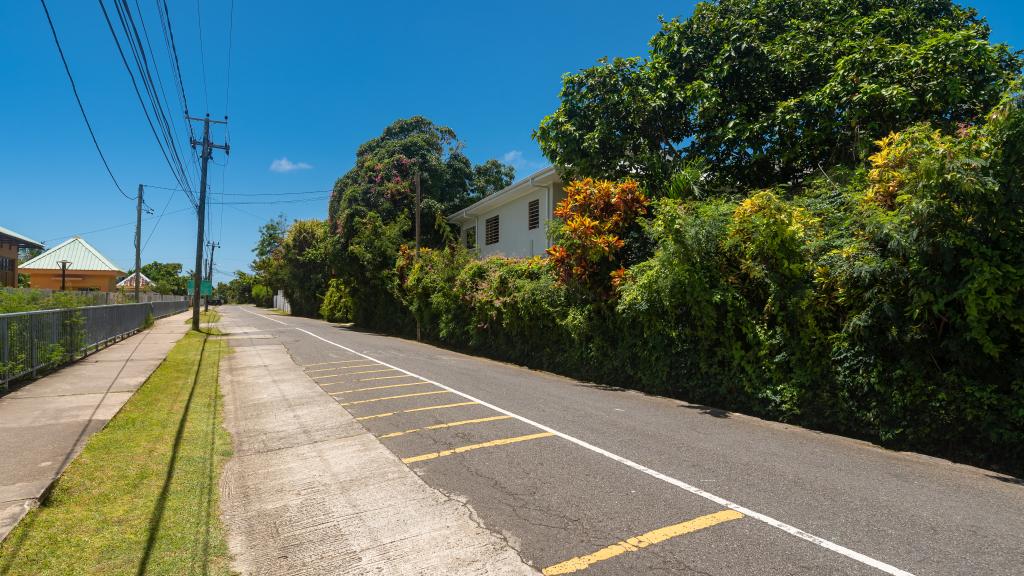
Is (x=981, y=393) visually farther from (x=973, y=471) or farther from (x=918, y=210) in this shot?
(x=918, y=210)

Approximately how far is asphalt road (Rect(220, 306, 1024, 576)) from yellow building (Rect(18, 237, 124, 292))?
5196cm

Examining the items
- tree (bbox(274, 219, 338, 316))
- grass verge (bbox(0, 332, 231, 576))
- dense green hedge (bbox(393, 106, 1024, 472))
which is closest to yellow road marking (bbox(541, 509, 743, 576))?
grass verge (bbox(0, 332, 231, 576))

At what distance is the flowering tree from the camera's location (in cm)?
1105

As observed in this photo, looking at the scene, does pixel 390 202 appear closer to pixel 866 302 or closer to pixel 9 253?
pixel 866 302

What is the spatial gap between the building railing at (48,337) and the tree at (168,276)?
88027 millimetres

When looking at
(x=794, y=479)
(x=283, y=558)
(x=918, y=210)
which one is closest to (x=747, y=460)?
(x=794, y=479)

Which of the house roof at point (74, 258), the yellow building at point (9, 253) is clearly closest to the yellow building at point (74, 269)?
the house roof at point (74, 258)

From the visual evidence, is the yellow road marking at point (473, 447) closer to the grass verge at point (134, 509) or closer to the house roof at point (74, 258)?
the grass verge at point (134, 509)

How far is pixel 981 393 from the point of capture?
5.55 metres

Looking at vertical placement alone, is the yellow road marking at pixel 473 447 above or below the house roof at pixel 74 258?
below

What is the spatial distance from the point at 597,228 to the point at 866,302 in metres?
5.54

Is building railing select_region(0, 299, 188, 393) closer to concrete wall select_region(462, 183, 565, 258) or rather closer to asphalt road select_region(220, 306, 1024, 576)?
asphalt road select_region(220, 306, 1024, 576)

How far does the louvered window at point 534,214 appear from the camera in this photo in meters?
19.8

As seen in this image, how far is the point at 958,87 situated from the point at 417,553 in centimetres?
1116
